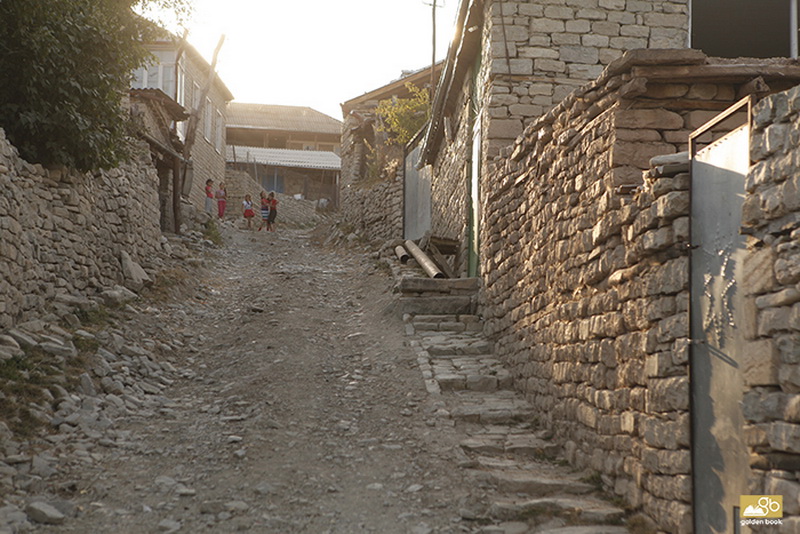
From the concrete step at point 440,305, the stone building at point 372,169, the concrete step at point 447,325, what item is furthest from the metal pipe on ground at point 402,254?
the concrete step at point 447,325

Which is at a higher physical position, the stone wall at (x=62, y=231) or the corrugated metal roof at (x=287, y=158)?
the corrugated metal roof at (x=287, y=158)

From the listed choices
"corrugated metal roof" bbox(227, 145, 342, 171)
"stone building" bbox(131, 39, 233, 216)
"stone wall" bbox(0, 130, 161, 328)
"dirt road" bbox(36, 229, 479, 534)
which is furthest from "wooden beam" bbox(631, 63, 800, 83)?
"corrugated metal roof" bbox(227, 145, 342, 171)

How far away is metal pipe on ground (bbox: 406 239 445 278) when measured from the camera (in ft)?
35.3

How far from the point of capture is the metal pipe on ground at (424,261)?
35.3 feet

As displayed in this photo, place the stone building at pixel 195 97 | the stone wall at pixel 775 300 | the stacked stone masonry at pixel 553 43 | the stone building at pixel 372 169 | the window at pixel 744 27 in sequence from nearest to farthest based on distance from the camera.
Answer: the stone wall at pixel 775 300 < the stacked stone masonry at pixel 553 43 < the window at pixel 744 27 < the stone building at pixel 372 169 < the stone building at pixel 195 97

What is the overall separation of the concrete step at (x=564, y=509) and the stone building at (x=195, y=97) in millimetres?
15734

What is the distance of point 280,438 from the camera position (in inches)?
236

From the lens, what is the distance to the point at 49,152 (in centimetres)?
824

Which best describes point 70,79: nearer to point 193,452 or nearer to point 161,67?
point 193,452

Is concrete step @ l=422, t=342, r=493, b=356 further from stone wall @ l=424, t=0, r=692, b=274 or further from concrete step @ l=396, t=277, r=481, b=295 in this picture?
stone wall @ l=424, t=0, r=692, b=274

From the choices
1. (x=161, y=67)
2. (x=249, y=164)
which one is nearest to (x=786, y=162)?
(x=161, y=67)

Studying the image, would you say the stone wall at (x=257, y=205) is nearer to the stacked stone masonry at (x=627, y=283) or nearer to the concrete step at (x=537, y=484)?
the stacked stone masonry at (x=627, y=283)

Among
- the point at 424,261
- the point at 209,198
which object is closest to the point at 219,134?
the point at 209,198

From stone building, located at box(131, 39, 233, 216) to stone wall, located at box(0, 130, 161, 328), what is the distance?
26.3 feet
